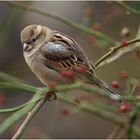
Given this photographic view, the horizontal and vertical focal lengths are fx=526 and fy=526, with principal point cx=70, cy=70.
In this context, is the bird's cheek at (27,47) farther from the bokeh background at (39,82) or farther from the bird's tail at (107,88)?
the bokeh background at (39,82)

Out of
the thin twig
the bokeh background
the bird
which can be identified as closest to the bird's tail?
the bird

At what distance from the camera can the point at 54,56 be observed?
134 inches

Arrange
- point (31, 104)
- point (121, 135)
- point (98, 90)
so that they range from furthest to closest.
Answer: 1. point (121, 135)
2. point (98, 90)
3. point (31, 104)

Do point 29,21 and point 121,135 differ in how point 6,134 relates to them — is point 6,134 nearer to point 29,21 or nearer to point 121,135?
point 29,21

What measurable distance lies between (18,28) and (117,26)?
1405 mm

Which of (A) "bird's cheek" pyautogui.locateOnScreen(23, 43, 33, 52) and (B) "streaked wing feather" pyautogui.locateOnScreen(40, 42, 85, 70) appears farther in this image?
(A) "bird's cheek" pyautogui.locateOnScreen(23, 43, 33, 52)

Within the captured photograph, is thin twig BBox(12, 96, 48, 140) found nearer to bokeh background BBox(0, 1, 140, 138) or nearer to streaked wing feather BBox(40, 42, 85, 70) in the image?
streaked wing feather BBox(40, 42, 85, 70)

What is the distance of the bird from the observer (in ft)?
10.8

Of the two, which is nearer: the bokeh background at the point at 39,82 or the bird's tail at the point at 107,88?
the bird's tail at the point at 107,88

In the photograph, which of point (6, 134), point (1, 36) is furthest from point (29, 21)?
point (1, 36)

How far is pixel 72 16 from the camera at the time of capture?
761cm

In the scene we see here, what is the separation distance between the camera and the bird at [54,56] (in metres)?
3.29

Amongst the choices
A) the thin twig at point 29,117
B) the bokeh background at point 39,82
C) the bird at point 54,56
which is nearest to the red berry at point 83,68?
the bird at point 54,56

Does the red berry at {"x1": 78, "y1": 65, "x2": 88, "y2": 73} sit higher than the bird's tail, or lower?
higher
